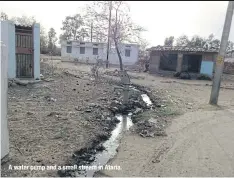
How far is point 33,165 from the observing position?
176 inches

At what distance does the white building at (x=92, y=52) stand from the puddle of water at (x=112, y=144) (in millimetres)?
29976

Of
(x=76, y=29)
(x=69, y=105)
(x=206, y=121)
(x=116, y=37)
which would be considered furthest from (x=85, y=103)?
(x=76, y=29)

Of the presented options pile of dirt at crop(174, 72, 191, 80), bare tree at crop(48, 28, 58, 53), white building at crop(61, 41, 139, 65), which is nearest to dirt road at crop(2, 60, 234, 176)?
pile of dirt at crop(174, 72, 191, 80)

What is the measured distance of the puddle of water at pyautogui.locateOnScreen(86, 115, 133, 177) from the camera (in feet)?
16.9

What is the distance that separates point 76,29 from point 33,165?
51.8m

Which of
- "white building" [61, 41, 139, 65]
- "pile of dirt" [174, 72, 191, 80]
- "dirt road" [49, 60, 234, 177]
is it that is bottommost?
"pile of dirt" [174, 72, 191, 80]

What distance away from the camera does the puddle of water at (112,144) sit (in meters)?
5.16

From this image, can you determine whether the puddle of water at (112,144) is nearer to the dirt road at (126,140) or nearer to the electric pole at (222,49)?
the dirt road at (126,140)

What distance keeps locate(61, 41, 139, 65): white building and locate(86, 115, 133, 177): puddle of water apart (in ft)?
98.3

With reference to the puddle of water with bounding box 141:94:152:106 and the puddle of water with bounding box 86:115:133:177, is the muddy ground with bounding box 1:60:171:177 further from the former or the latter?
the puddle of water with bounding box 141:94:152:106

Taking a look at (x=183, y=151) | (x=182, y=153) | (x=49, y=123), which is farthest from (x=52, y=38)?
(x=182, y=153)

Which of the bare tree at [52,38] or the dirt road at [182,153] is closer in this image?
the dirt road at [182,153]

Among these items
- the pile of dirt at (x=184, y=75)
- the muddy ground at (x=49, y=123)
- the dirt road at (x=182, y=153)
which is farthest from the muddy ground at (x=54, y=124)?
the pile of dirt at (x=184, y=75)

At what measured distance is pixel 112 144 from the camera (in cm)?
626
